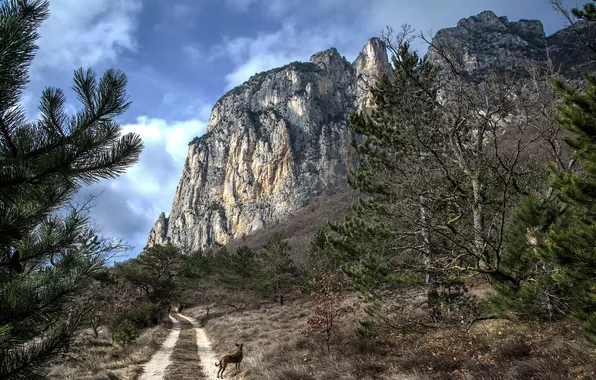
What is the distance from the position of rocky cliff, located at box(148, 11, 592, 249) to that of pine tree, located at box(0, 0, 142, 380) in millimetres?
104664

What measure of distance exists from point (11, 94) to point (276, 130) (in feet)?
376

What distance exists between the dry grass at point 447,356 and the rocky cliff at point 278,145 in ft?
323

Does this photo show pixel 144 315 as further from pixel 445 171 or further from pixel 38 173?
pixel 38 173

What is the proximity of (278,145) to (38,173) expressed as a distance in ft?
368

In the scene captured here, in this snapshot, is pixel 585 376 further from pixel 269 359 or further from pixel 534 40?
pixel 534 40

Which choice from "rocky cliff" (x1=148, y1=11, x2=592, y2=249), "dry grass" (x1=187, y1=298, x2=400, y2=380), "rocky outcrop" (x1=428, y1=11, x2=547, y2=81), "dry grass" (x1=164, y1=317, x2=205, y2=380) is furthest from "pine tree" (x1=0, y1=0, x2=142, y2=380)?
"rocky cliff" (x1=148, y1=11, x2=592, y2=249)

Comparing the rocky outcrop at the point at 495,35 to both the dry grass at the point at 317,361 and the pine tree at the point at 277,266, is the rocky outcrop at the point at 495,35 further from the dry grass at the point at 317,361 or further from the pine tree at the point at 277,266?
the dry grass at the point at 317,361

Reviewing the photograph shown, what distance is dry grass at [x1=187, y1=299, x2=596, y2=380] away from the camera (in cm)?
479

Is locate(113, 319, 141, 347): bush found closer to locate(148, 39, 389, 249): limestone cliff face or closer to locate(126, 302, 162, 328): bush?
locate(126, 302, 162, 328): bush

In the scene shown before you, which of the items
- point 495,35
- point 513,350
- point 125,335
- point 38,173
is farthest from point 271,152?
point 38,173

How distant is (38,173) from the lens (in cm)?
231

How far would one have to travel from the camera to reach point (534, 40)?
320 feet

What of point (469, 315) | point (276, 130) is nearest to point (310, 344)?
point (469, 315)

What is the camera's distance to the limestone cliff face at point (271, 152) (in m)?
112
